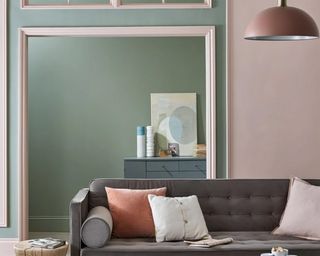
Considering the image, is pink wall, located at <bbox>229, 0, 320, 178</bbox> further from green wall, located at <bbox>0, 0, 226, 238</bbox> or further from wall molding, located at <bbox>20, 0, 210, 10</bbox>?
wall molding, located at <bbox>20, 0, 210, 10</bbox>

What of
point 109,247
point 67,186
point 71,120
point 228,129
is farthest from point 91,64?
point 109,247

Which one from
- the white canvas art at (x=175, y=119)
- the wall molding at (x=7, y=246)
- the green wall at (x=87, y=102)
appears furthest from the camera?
the white canvas art at (x=175, y=119)

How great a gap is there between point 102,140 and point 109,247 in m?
3.64

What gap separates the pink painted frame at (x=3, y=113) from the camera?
647 cm

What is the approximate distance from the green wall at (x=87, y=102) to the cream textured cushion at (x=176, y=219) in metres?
3.23

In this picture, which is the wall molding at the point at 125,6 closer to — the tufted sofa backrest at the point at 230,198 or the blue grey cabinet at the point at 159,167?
the tufted sofa backrest at the point at 230,198

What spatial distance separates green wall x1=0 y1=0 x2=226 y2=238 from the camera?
254 inches

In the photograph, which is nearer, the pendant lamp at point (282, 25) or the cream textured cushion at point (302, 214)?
the pendant lamp at point (282, 25)

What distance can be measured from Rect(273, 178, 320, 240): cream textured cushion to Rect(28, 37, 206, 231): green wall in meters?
3.24

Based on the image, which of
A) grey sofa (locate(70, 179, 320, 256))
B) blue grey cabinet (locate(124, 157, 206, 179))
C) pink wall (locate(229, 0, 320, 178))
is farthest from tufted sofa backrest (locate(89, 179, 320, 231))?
blue grey cabinet (locate(124, 157, 206, 179))

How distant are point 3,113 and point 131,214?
1.97 meters

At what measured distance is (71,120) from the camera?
8.31 m

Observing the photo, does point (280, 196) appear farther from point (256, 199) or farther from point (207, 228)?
point (207, 228)

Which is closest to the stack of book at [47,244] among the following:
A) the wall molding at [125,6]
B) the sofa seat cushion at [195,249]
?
the sofa seat cushion at [195,249]
